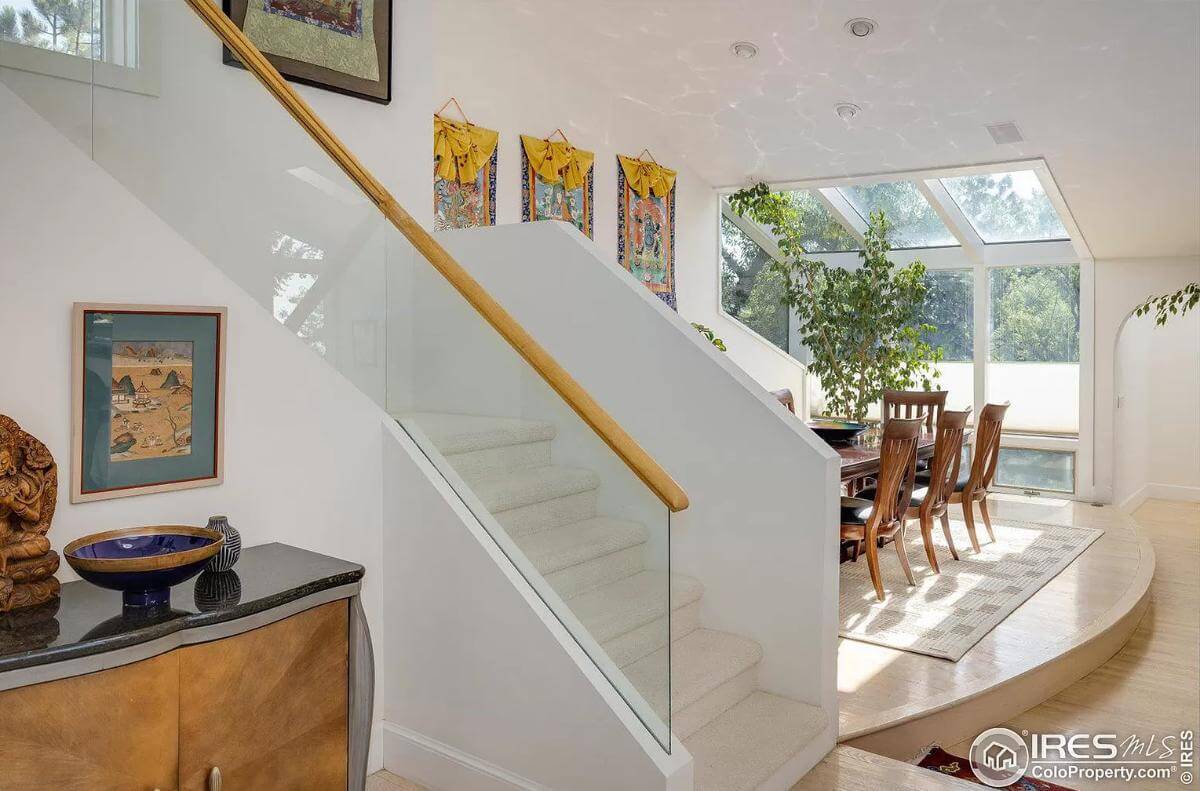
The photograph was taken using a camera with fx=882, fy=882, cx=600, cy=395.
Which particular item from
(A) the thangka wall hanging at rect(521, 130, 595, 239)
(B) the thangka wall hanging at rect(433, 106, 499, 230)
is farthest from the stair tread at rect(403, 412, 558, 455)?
(A) the thangka wall hanging at rect(521, 130, 595, 239)

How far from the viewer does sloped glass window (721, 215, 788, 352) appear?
26.5 ft

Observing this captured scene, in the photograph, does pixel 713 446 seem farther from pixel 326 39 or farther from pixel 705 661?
pixel 326 39

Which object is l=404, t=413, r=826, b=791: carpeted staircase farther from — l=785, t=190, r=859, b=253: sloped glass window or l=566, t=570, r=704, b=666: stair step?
l=785, t=190, r=859, b=253: sloped glass window

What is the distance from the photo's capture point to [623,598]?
247cm

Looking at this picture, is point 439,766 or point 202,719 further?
point 439,766

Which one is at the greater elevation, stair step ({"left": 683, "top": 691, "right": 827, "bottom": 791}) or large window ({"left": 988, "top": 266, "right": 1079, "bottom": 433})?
large window ({"left": 988, "top": 266, "right": 1079, "bottom": 433})

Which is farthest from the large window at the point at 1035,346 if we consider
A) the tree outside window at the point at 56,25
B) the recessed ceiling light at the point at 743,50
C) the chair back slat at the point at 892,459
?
the tree outside window at the point at 56,25

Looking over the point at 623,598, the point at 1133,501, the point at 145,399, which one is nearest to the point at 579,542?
the point at 623,598

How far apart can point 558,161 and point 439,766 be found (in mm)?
4264

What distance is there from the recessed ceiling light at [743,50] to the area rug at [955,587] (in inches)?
126

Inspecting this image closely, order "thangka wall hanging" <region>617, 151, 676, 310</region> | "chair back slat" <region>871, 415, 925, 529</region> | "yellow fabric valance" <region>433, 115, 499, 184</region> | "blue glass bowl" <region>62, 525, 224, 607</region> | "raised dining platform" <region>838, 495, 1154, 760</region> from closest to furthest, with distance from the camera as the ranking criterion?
1. "blue glass bowl" <region>62, 525, 224, 607</region>
2. "raised dining platform" <region>838, 495, 1154, 760</region>
3. "chair back slat" <region>871, 415, 925, 529</region>
4. "yellow fabric valance" <region>433, 115, 499, 184</region>
5. "thangka wall hanging" <region>617, 151, 676, 310</region>

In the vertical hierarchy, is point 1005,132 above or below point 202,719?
above

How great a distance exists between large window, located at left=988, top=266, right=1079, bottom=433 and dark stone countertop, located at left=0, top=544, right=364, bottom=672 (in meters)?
7.27

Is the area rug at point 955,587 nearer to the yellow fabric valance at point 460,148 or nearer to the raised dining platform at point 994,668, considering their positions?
the raised dining platform at point 994,668
